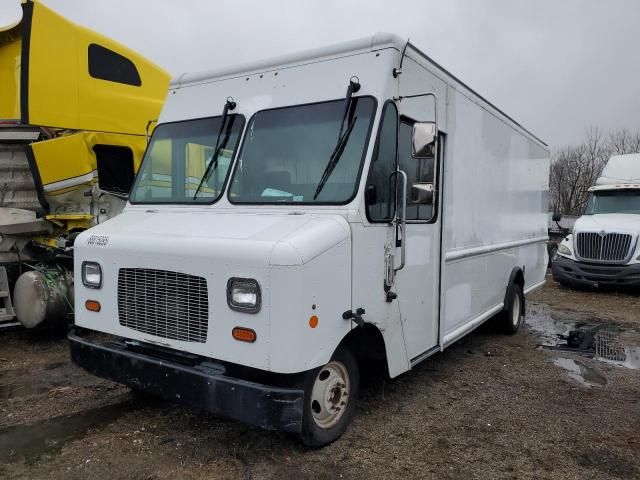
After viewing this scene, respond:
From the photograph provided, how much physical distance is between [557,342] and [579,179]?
36.0m

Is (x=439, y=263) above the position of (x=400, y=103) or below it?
below

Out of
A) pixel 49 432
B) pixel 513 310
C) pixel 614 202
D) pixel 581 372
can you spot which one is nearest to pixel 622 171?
pixel 614 202

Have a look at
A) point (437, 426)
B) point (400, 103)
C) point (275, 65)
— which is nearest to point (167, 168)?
point (275, 65)

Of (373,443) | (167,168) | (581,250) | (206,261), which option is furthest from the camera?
(581,250)

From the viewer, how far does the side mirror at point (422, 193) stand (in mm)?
A: 3988

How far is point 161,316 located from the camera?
12.0ft

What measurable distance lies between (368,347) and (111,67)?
5488mm

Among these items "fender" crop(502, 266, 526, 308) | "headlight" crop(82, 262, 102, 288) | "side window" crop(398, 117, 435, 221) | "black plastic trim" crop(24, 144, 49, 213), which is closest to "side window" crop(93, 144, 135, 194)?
"black plastic trim" crop(24, 144, 49, 213)

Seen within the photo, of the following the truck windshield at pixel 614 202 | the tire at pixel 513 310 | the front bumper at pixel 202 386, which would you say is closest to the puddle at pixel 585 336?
the tire at pixel 513 310

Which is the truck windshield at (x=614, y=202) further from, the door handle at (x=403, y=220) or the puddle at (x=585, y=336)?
the door handle at (x=403, y=220)

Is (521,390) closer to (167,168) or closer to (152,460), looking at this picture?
(152,460)

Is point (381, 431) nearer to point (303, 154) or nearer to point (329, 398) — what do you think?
point (329, 398)

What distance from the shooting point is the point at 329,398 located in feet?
12.4

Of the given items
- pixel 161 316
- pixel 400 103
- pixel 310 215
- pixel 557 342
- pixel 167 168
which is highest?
pixel 400 103
